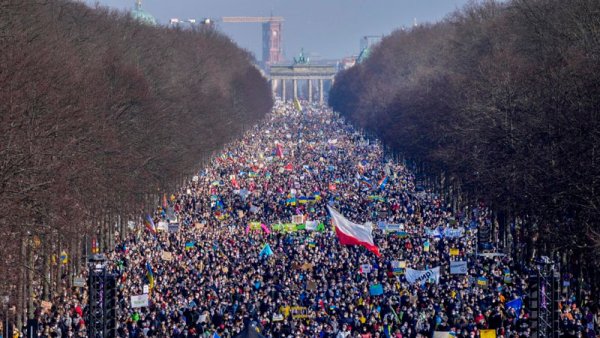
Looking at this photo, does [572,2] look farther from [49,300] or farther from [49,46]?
[49,300]

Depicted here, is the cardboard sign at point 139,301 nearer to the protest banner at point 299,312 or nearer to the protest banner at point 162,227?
the protest banner at point 299,312

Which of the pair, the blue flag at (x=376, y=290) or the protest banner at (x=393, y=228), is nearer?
the blue flag at (x=376, y=290)

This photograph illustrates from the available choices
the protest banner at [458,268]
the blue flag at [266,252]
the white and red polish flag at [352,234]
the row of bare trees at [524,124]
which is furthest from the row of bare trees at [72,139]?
the row of bare trees at [524,124]

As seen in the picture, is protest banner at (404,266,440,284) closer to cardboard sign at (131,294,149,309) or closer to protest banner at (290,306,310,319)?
protest banner at (290,306,310,319)

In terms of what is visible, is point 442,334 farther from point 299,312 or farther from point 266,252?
point 266,252

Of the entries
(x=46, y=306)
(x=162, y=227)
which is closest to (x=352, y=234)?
(x=46, y=306)
